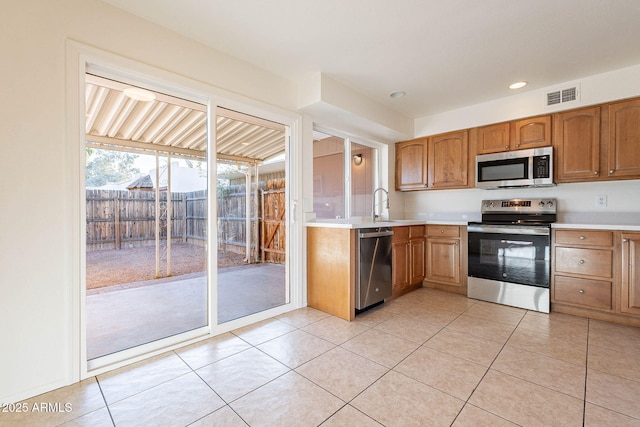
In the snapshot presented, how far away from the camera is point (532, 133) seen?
327 centimetres

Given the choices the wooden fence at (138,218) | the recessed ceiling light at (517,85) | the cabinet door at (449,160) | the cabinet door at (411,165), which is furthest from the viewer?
the cabinet door at (411,165)

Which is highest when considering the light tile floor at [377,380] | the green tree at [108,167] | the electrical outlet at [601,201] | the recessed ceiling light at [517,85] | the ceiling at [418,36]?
the ceiling at [418,36]

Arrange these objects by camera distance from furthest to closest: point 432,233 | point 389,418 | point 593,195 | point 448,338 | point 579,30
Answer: point 432,233
point 593,195
point 448,338
point 579,30
point 389,418

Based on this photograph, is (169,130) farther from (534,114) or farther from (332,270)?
(534,114)

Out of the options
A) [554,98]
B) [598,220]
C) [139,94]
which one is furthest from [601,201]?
[139,94]

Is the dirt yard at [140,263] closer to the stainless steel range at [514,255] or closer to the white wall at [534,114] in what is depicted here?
the stainless steel range at [514,255]

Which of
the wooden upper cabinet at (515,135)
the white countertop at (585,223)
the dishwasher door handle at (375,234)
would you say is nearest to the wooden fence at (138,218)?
the white countertop at (585,223)

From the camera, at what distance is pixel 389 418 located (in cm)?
146

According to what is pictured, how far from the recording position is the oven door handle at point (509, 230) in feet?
9.69

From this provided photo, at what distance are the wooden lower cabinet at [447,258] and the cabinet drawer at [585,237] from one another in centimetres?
94

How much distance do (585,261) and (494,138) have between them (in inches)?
65.5

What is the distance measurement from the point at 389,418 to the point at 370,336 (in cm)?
96

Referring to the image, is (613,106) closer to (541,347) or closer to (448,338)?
(541,347)

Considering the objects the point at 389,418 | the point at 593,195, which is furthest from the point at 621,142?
the point at 389,418
